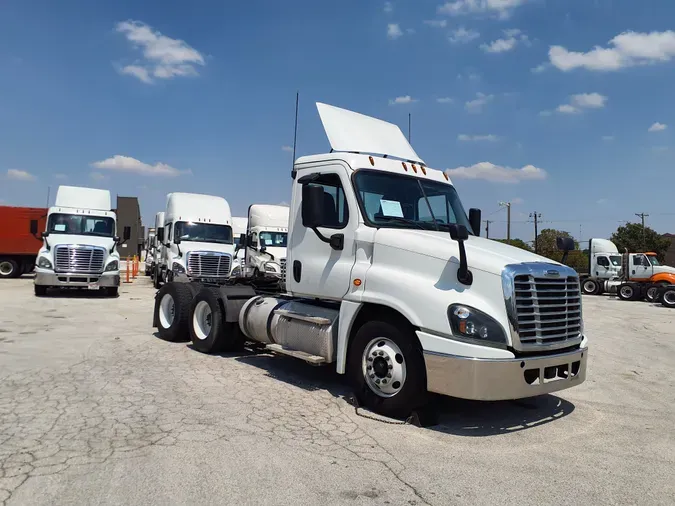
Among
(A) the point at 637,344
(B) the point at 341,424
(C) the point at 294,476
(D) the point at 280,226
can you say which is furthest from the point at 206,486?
(D) the point at 280,226

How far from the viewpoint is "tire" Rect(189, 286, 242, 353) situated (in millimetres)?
8086

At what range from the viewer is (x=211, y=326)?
27.1ft

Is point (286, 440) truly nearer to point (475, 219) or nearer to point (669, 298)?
point (475, 219)

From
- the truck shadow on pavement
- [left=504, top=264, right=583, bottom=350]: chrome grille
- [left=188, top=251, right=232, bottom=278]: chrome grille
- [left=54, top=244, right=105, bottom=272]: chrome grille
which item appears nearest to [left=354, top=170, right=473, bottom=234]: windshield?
[left=504, top=264, right=583, bottom=350]: chrome grille

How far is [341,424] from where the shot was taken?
507cm

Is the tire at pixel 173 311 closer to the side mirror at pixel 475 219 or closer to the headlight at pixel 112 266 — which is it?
the side mirror at pixel 475 219

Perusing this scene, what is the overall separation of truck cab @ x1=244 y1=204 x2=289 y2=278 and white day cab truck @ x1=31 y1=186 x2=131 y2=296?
13.8 feet

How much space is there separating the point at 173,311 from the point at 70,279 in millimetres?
9076

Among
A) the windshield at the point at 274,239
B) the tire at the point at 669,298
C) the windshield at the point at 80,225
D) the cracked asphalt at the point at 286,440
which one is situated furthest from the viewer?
the tire at the point at 669,298

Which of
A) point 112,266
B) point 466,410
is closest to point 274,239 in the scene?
point 112,266

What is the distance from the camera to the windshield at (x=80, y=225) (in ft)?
56.1

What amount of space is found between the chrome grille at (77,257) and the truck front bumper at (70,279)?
16cm

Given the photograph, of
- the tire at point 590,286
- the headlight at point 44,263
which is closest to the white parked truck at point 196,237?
the headlight at point 44,263

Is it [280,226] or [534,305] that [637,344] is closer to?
[534,305]
